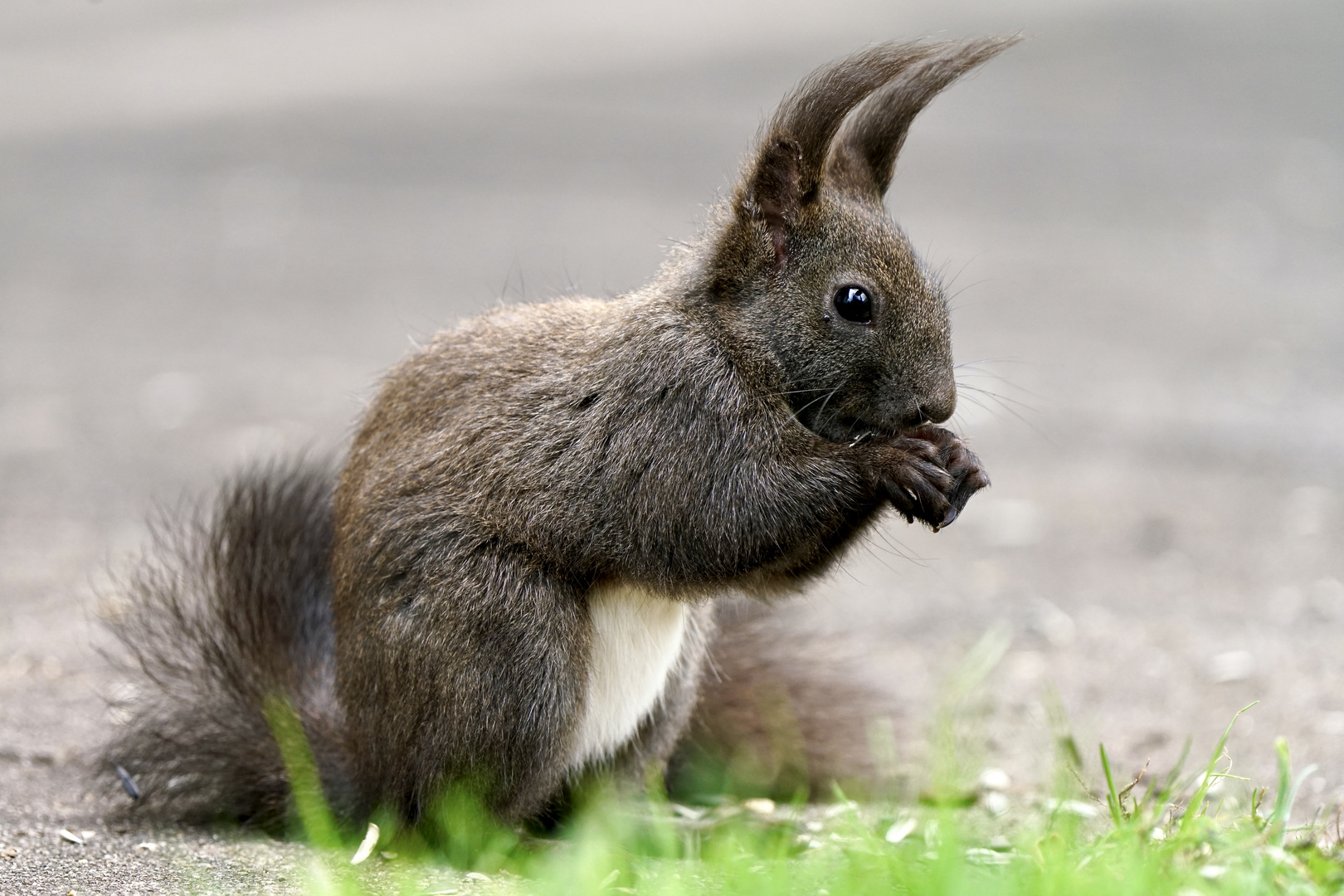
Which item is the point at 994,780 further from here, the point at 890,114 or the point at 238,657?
the point at 238,657

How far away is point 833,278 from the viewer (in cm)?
317

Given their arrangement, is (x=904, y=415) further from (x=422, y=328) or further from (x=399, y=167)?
(x=399, y=167)

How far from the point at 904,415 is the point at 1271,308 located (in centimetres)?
706

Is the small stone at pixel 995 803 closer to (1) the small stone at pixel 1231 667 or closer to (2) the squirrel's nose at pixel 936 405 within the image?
(2) the squirrel's nose at pixel 936 405

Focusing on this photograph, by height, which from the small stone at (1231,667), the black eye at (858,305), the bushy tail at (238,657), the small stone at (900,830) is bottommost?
the small stone at (1231,667)

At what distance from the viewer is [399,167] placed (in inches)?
462

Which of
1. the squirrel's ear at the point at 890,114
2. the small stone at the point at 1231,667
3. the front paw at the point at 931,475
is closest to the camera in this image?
the front paw at the point at 931,475

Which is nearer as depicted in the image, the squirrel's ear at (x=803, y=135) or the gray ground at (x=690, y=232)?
the squirrel's ear at (x=803, y=135)

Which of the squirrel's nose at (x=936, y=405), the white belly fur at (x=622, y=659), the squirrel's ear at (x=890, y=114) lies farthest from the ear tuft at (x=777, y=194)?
the white belly fur at (x=622, y=659)

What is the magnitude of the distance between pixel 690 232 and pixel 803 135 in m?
0.92

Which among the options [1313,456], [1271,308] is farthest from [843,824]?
[1271,308]

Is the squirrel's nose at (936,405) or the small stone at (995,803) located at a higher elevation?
Result: the squirrel's nose at (936,405)

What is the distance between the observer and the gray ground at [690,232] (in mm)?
4703

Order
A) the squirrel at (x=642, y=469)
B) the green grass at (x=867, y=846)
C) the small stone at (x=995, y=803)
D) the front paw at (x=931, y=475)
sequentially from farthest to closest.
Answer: the small stone at (x=995, y=803) < the squirrel at (x=642, y=469) < the front paw at (x=931, y=475) < the green grass at (x=867, y=846)
